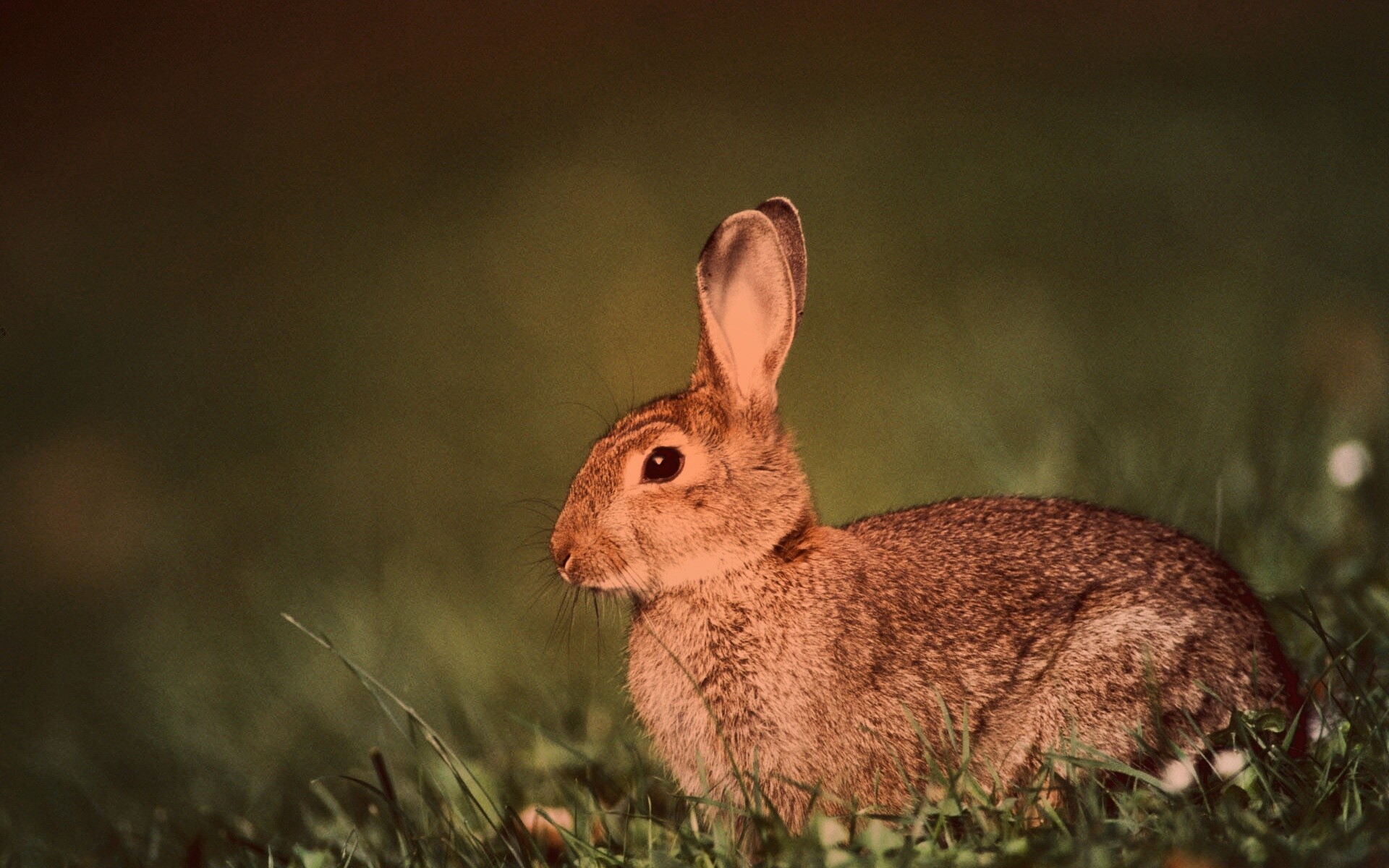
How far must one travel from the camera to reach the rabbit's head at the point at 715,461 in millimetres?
3969

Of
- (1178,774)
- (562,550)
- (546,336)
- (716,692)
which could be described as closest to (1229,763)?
(1178,774)

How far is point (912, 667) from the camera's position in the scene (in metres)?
3.81

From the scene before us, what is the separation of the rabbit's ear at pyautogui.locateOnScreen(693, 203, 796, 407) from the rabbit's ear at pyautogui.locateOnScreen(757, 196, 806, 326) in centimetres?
6

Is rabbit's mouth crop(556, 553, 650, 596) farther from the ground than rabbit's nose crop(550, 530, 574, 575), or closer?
closer

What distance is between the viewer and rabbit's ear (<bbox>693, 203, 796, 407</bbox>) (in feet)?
13.6

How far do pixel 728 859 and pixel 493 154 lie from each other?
6883 millimetres

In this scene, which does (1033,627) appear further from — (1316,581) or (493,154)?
(493,154)

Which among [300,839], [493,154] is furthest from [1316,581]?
[493,154]

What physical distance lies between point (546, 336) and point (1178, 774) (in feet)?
15.9

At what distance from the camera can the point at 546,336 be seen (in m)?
7.42

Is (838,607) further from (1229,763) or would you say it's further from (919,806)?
(1229,763)

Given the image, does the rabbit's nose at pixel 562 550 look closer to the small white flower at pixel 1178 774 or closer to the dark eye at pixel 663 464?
the dark eye at pixel 663 464

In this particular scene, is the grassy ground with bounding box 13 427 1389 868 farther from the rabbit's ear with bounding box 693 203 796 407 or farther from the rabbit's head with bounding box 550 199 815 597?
the rabbit's ear with bounding box 693 203 796 407

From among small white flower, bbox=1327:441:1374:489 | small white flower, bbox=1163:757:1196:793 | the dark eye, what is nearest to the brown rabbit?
the dark eye
